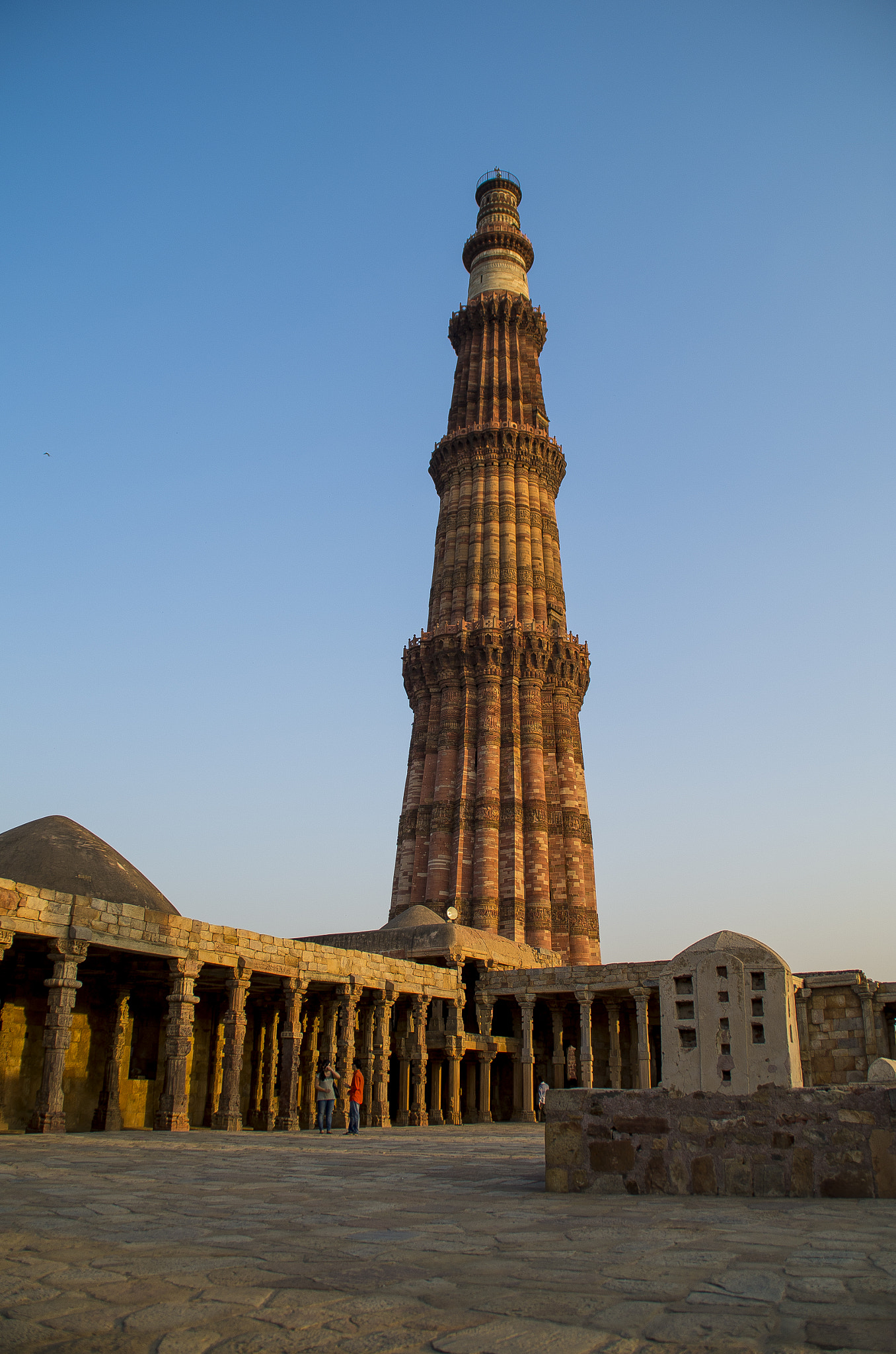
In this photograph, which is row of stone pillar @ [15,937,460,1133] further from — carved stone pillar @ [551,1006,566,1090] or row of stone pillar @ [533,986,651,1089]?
carved stone pillar @ [551,1006,566,1090]

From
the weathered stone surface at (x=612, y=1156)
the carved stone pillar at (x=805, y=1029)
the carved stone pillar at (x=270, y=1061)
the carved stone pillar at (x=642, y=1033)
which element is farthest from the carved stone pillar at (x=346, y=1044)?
the weathered stone surface at (x=612, y=1156)

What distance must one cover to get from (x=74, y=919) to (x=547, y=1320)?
12.9 m

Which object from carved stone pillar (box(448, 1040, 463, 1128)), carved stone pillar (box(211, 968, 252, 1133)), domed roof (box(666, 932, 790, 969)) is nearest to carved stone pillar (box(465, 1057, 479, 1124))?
carved stone pillar (box(448, 1040, 463, 1128))

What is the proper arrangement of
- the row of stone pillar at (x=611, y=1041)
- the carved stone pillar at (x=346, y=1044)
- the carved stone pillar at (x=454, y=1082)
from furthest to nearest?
the carved stone pillar at (x=454, y=1082) → the row of stone pillar at (x=611, y=1041) → the carved stone pillar at (x=346, y=1044)

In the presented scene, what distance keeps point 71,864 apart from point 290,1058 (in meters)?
5.49

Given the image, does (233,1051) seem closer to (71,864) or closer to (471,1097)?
(71,864)

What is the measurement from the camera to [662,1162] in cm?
733

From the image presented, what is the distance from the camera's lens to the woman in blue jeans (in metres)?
15.9

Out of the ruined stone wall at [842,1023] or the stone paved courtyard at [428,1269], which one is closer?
the stone paved courtyard at [428,1269]

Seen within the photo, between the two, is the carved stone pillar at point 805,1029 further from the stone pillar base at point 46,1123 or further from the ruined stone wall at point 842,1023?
the stone pillar base at point 46,1123

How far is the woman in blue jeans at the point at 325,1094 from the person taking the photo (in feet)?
52.3

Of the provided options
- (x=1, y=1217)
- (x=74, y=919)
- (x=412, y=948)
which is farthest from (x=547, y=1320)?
(x=412, y=948)

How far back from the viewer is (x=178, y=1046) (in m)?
16.5

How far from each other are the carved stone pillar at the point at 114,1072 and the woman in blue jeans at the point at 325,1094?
3632 mm
